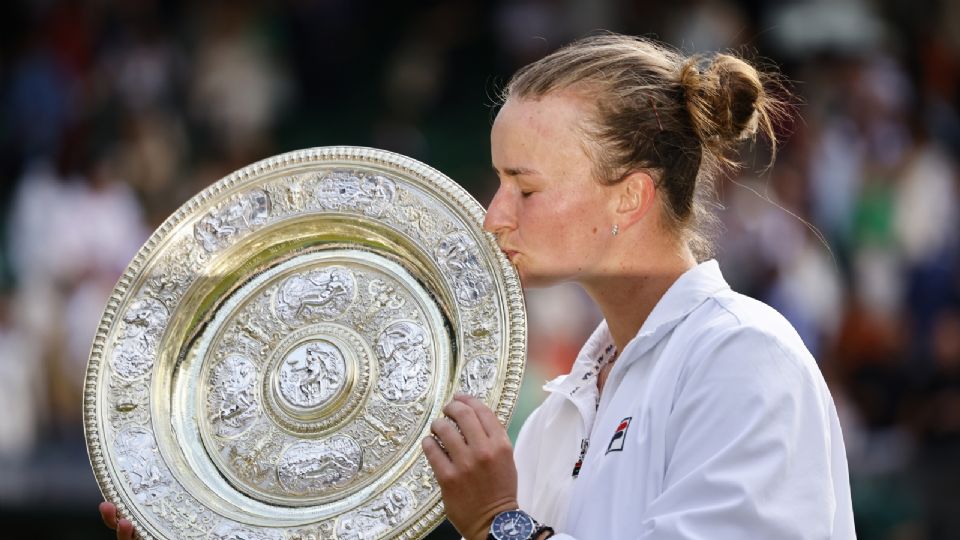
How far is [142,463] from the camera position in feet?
9.32

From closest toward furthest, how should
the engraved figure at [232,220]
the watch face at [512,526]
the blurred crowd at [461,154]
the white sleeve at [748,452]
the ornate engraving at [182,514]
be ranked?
the white sleeve at [748,452]
the watch face at [512,526]
the ornate engraving at [182,514]
the engraved figure at [232,220]
the blurred crowd at [461,154]

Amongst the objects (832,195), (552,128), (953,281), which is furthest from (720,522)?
(832,195)

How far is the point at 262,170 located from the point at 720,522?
119 cm

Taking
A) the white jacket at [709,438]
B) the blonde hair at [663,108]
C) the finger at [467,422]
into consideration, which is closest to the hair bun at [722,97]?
the blonde hair at [663,108]

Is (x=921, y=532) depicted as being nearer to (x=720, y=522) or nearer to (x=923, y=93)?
(x=923, y=93)

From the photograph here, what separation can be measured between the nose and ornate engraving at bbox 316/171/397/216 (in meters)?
0.30

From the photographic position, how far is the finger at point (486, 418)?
2518mm

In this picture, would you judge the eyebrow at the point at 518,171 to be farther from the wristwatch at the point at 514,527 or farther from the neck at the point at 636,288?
the wristwatch at the point at 514,527

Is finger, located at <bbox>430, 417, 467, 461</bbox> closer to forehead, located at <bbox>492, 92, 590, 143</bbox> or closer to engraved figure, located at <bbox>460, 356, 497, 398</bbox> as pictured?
engraved figure, located at <bbox>460, 356, 497, 398</bbox>

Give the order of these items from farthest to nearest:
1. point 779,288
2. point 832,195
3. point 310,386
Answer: point 832,195
point 779,288
point 310,386

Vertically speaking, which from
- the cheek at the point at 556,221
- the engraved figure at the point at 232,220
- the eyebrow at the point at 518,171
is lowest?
the cheek at the point at 556,221

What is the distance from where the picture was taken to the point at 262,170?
118 inches

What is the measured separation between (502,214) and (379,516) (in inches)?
22.3

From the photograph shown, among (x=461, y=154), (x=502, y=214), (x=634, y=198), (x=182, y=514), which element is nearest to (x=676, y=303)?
(x=634, y=198)
